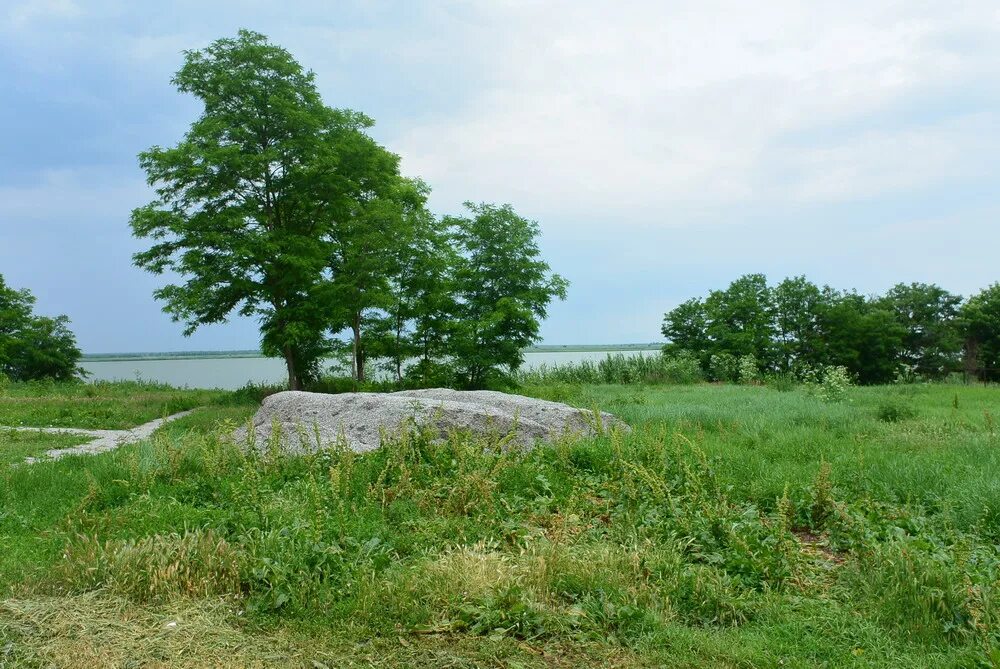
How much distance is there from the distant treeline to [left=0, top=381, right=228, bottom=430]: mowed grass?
23.7 metres

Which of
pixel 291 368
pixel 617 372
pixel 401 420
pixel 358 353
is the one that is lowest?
pixel 401 420

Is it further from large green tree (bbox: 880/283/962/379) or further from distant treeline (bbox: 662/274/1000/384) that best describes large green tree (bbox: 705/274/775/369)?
large green tree (bbox: 880/283/962/379)

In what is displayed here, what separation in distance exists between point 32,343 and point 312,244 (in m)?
22.9

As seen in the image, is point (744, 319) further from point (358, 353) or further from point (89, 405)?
point (89, 405)

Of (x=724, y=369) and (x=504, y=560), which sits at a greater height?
(x=724, y=369)

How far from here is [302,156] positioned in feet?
66.0

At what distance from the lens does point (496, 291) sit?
19484mm

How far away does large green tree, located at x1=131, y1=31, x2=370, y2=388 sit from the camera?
747 inches

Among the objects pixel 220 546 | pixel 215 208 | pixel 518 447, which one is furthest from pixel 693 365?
pixel 220 546

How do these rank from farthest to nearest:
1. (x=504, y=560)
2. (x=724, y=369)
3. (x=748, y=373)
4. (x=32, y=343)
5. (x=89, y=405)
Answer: (x=32, y=343), (x=724, y=369), (x=748, y=373), (x=89, y=405), (x=504, y=560)

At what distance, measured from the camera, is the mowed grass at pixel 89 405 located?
1407 centimetres

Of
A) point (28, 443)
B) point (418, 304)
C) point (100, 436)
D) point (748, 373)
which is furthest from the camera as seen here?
point (748, 373)

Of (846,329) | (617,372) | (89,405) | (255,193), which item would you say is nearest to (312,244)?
(255,193)

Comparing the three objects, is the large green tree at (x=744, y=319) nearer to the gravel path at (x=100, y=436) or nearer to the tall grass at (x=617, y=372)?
the tall grass at (x=617, y=372)
